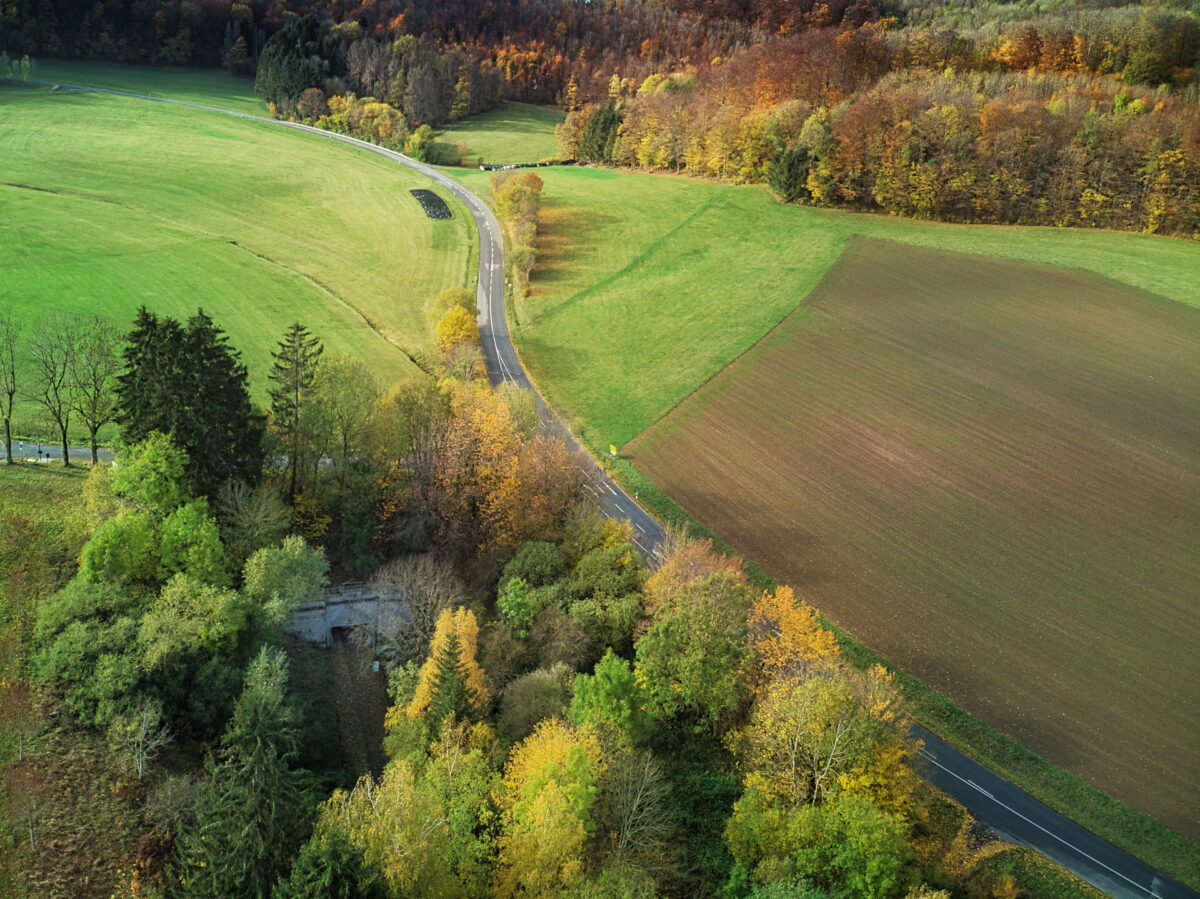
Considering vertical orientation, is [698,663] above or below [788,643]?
below

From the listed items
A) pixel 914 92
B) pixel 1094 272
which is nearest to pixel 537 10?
pixel 914 92

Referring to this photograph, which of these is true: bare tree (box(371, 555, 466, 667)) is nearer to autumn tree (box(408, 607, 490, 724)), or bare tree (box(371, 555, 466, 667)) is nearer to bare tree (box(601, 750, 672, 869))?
autumn tree (box(408, 607, 490, 724))

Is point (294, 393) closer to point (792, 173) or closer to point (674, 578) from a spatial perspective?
point (674, 578)

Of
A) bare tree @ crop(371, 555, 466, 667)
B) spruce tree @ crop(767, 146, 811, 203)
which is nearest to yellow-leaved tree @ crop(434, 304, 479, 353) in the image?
bare tree @ crop(371, 555, 466, 667)

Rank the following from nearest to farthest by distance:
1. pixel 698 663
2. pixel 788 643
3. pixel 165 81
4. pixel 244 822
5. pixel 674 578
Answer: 1. pixel 244 822
2. pixel 698 663
3. pixel 788 643
4. pixel 674 578
5. pixel 165 81

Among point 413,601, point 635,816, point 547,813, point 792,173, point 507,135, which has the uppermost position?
point 792,173

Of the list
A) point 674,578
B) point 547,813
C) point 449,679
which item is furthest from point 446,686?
point 674,578

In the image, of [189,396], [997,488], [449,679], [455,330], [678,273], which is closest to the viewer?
[449,679]

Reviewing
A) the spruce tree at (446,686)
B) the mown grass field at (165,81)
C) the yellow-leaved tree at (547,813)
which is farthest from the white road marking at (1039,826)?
the mown grass field at (165,81)
